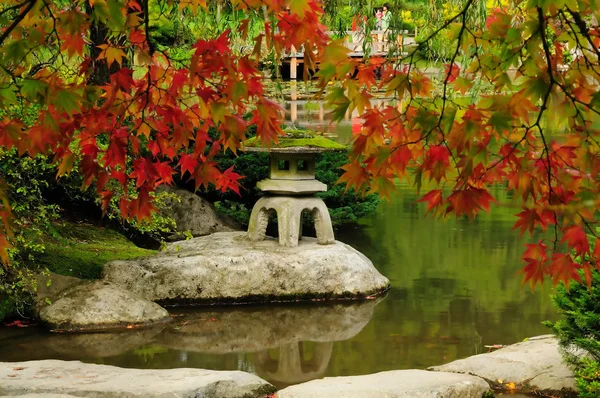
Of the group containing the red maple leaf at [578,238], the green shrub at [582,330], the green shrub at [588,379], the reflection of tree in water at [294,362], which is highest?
the red maple leaf at [578,238]

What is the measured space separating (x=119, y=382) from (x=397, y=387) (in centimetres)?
155

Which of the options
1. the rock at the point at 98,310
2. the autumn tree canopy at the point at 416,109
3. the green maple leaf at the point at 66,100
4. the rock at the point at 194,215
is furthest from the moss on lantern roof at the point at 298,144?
the green maple leaf at the point at 66,100

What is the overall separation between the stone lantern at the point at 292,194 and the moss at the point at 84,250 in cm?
125

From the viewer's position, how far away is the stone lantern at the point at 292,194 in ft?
29.5

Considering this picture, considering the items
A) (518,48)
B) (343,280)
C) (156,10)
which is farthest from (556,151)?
(156,10)

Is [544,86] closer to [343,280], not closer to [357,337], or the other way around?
[357,337]

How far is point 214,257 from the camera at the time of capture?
8.43 meters

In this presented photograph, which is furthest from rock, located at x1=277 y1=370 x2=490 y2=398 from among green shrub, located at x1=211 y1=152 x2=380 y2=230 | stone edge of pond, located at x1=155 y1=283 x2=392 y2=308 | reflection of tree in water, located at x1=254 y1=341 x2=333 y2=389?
green shrub, located at x1=211 y1=152 x2=380 y2=230

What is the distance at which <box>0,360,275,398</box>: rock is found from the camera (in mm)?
4781

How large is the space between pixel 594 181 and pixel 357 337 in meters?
4.31

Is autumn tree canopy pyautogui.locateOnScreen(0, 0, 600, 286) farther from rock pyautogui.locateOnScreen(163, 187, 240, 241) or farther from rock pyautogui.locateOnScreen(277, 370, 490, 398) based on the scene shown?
rock pyautogui.locateOnScreen(163, 187, 240, 241)

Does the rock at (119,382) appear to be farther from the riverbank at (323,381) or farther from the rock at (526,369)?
the rock at (526,369)

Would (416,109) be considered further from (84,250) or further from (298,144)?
(84,250)

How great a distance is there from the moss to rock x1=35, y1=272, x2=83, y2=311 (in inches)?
18.1
